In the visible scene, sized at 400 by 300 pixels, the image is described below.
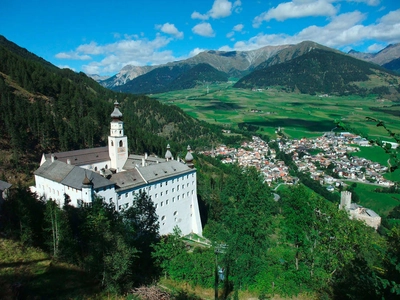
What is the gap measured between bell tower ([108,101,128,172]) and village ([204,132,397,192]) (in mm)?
54057

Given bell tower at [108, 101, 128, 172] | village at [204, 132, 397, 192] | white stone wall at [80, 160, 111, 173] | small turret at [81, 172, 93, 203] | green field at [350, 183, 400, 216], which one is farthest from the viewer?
village at [204, 132, 397, 192]

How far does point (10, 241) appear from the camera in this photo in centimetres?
2672

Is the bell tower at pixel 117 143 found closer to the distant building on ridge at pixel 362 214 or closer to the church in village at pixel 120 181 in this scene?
the church in village at pixel 120 181

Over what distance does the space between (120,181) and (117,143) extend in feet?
52.9

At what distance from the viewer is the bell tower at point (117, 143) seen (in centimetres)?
5801

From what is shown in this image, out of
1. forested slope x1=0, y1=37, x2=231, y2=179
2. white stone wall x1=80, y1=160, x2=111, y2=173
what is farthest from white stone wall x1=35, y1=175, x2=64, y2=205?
forested slope x1=0, y1=37, x2=231, y2=179

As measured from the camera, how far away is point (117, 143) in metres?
58.4

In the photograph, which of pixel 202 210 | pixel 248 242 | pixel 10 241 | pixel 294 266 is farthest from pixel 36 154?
pixel 294 266

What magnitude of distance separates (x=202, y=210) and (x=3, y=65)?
9473cm

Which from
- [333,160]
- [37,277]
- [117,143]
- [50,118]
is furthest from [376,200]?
[50,118]

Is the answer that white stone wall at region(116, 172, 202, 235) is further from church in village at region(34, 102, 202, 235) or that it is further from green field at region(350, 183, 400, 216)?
green field at region(350, 183, 400, 216)

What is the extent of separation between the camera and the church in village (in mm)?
40906

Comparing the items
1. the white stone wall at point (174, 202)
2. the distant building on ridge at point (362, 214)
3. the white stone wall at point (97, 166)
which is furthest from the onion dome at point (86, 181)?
the distant building on ridge at point (362, 214)

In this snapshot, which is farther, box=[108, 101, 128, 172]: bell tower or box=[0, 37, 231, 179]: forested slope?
box=[0, 37, 231, 179]: forested slope
